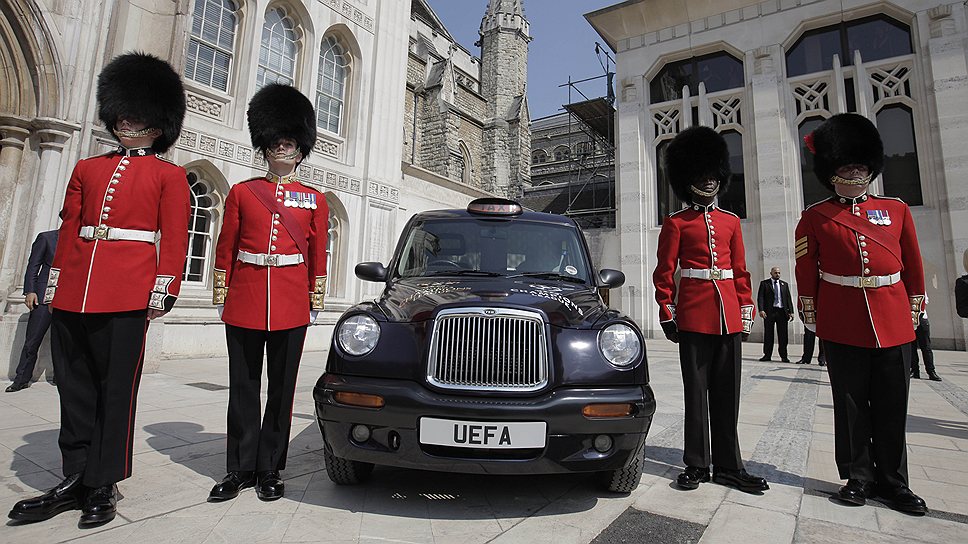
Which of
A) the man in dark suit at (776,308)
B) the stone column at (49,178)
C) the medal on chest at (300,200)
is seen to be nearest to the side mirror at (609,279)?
the medal on chest at (300,200)

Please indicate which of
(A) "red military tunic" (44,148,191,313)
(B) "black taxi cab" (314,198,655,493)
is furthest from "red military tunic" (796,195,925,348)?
(A) "red military tunic" (44,148,191,313)

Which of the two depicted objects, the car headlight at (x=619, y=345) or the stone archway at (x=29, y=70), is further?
the stone archway at (x=29, y=70)

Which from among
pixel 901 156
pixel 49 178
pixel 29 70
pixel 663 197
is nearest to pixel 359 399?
pixel 49 178

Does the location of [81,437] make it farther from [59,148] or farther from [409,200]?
[409,200]

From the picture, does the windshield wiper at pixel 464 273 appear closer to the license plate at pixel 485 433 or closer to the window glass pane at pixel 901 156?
the license plate at pixel 485 433

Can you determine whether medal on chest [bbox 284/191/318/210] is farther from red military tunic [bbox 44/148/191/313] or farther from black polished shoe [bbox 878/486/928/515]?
black polished shoe [bbox 878/486/928/515]

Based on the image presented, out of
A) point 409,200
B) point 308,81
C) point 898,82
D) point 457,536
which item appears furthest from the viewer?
point 409,200

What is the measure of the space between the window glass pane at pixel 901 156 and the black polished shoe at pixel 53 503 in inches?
718

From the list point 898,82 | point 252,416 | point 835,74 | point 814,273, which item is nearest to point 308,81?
point 252,416

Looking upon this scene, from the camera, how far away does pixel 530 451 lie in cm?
226

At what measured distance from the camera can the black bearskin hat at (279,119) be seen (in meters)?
3.07

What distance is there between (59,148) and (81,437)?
21.7 ft

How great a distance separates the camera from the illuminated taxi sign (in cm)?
375

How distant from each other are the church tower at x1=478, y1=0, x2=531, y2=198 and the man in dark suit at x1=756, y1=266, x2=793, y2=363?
18.3 m
